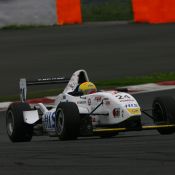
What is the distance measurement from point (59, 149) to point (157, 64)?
42.0 feet

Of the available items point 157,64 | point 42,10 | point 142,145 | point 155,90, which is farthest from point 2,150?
point 42,10

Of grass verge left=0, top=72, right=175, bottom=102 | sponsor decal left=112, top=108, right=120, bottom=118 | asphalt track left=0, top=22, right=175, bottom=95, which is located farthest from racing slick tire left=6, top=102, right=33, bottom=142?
asphalt track left=0, top=22, right=175, bottom=95

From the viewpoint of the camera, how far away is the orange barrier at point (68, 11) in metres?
28.1

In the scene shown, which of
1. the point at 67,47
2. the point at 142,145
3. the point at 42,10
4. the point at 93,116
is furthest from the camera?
the point at 42,10

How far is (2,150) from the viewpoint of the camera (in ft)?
37.2

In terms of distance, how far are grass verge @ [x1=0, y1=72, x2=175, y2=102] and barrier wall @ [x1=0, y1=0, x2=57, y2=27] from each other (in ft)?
22.4

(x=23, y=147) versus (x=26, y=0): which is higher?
(x=26, y=0)

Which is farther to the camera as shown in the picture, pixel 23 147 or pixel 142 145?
pixel 23 147

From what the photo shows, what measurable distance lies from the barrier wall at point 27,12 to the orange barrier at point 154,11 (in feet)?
8.29

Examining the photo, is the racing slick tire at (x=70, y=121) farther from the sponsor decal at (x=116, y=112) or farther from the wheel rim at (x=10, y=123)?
the wheel rim at (x=10, y=123)

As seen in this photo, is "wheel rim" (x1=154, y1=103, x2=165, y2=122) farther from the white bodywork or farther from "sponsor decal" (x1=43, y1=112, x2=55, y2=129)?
"sponsor decal" (x1=43, y1=112, x2=55, y2=129)

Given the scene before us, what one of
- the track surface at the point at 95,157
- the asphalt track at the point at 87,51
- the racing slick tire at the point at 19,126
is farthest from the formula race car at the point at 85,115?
the asphalt track at the point at 87,51

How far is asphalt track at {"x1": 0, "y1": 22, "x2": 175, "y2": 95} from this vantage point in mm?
22558

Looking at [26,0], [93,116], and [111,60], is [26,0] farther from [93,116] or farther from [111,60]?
[93,116]
